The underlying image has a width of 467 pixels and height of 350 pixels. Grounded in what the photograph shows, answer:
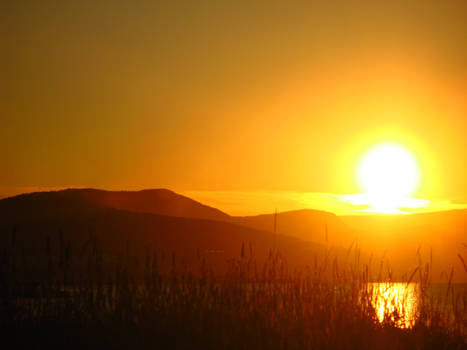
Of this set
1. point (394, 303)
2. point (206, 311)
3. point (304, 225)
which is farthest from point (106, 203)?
point (206, 311)

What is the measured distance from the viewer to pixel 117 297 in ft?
28.5

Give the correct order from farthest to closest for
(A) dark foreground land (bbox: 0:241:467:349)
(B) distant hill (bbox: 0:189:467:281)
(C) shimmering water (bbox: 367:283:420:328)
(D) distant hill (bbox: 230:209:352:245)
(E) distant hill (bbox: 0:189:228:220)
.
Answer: (D) distant hill (bbox: 230:209:352:245)
(E) distant hill (bbox: 0:189:228:220)
(B) distant hill (bbox: 0:189:467:281)
(C) shimmering water (bbox: 367:283:420:328)
(A) dark foreground land (bbox: 0:241:467:349)

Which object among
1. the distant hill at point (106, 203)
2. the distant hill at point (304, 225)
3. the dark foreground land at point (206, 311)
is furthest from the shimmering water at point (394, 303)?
the distant hill at point (304, 225)

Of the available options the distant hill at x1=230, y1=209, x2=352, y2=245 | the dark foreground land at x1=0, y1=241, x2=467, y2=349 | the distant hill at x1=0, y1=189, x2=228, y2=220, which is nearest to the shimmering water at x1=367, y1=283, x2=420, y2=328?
the dark foreground land at x1=0, y1=241, x2=467, y2=349

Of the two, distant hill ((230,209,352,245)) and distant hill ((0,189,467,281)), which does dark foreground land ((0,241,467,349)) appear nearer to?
distant hill ((0,189,467,281))

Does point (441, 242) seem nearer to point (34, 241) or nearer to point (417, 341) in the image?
point (34, 241)

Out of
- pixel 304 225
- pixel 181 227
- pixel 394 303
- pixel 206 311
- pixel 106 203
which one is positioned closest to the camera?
pixel 206 311

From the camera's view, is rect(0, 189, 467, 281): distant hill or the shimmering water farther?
rect(0, 189, 467, 281): distant hill

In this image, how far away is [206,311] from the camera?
804cm

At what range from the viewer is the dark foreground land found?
286 inches

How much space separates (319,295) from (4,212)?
104287 mm

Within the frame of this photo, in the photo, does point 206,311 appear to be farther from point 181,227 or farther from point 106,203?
point 106,203

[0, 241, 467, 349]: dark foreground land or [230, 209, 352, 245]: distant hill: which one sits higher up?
Answer: [0, 241, 467, 349]: dark foreground land

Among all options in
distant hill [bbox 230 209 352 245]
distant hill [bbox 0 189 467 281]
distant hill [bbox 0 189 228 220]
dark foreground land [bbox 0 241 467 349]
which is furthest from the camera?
distant hill [bbox 230 209 352 245]
